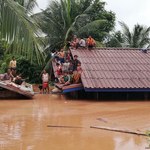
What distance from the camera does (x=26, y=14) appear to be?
24.3 ft

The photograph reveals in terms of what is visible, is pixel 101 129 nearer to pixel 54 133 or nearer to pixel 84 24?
pixel 54 133

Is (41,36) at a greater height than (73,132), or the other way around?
(41,36)

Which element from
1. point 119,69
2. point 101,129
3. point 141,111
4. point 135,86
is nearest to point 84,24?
point 119,69

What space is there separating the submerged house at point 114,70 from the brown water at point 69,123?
0.65 metres

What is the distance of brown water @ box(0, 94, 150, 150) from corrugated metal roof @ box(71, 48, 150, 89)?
2.79ft

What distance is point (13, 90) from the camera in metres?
16.3

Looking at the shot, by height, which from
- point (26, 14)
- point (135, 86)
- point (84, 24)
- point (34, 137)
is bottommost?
point (34, 137)

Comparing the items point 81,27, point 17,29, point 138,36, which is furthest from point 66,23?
point 17,29

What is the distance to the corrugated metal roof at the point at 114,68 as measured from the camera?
15648mm

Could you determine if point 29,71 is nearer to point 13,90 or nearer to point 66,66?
point 66,66

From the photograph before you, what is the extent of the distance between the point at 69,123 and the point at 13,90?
6381mm

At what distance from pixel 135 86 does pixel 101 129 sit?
6478 millimetres

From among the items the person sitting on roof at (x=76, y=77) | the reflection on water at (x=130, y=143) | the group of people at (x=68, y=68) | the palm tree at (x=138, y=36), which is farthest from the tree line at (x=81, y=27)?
the reflection on water at (x=130, y=143)

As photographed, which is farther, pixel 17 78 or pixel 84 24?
pixel 84 24
